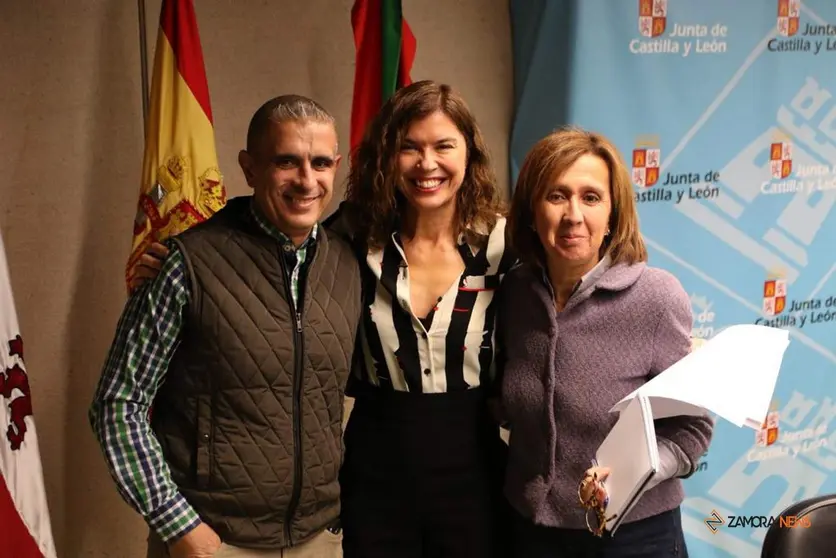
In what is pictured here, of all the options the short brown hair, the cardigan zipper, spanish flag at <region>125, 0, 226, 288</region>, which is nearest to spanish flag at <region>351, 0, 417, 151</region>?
spanish flag at <region>125, 0, 226, 288</region>

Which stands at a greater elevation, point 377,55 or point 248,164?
point 377,55

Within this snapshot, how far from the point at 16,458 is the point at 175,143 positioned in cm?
93

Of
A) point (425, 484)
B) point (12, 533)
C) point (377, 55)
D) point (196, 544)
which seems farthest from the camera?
point (377, 55)

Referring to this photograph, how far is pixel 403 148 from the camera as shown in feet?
6.13

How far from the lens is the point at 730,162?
2969 millimetres

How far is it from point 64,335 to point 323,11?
132 centimetres

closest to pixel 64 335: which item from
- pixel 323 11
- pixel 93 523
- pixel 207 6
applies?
pixel 93 523

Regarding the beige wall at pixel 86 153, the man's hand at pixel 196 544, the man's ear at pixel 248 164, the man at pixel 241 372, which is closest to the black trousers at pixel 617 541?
the man at pixel 241 372

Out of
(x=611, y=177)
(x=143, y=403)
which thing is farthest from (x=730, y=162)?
(x=143, y=403)

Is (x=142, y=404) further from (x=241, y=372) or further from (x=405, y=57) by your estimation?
(x=405, y=57)

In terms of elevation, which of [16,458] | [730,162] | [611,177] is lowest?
[16,458]

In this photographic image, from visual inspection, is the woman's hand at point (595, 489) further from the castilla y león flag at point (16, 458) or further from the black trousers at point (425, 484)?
the castilla y león flag at point (16, 458)

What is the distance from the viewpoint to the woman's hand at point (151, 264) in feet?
5.22

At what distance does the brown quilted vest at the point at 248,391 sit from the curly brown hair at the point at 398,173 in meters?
0.30
